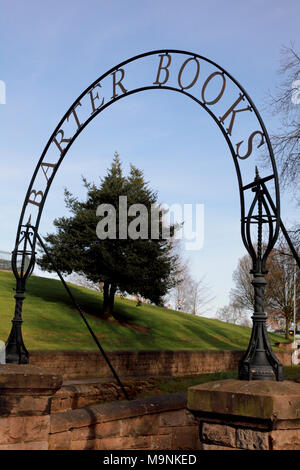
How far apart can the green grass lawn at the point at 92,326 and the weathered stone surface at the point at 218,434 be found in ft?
45.5

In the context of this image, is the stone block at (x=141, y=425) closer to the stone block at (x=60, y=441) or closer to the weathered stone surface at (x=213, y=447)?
the stone block at (x=60, y=441)

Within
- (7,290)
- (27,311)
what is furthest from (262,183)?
(7,290)

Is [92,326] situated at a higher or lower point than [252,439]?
lower

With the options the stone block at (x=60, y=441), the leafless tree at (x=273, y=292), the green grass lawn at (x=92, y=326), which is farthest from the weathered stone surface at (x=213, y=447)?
the leafless tree at (x=273, y=292)

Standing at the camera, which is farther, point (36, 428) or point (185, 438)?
point (185, 438)

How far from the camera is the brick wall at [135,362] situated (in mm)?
13820

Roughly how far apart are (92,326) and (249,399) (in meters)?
19.7

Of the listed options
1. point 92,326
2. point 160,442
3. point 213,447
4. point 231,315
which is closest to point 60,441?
point 160,442

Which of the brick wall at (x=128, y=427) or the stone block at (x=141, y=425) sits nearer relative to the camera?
the brick wall at (x=128, y=427)

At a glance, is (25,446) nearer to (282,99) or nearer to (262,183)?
(262,183)

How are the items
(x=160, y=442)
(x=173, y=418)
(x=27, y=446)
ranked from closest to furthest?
(x=27, y=446) → (x=160, y=442) → (x=173, y=418)

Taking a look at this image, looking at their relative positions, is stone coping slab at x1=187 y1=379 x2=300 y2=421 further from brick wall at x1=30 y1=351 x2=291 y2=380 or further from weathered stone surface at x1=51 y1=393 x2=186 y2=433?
brick wall at x1=30 y1=351 x2=291 y2=380

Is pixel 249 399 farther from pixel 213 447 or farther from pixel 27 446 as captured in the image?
pixel 27 446

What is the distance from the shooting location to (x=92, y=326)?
74.0ft
